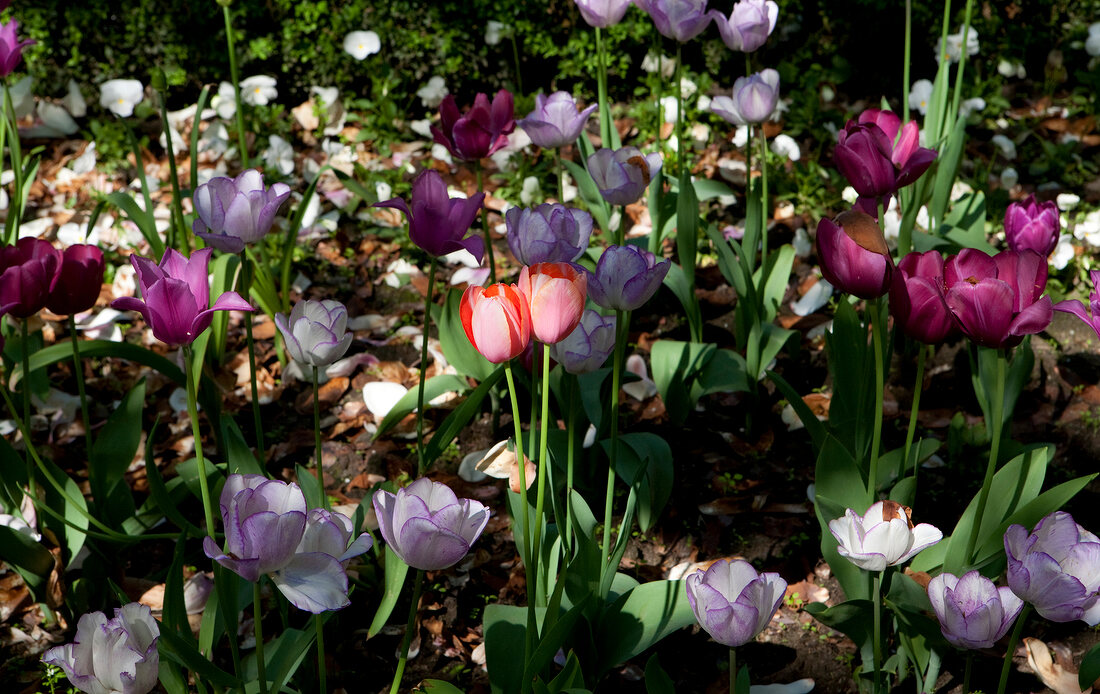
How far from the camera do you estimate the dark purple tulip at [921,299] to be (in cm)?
120

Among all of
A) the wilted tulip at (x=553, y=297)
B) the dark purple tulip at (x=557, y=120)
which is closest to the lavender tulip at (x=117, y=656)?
the wilted tulip at (x=553, y=297)

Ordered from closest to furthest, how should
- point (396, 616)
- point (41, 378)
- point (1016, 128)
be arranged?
point (396, 616)
point (41, 378)
point (1016, 128)

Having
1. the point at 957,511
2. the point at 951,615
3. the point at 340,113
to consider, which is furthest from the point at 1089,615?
the point at 340,113

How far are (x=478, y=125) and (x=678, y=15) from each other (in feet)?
1.42

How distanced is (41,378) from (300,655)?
1000 millimetres

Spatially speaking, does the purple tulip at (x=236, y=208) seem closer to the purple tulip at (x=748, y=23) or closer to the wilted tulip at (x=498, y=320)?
the wilted tulip at (x=498, y=320)

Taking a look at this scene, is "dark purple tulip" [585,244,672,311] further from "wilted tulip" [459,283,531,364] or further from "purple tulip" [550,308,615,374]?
"wilted tulip" [459,283,531,364]

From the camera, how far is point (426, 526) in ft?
3.28

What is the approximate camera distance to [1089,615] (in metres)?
1.20

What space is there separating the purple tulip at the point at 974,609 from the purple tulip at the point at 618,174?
81 centimetres

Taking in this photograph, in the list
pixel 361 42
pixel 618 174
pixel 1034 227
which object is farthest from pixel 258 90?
pixel 1034 227

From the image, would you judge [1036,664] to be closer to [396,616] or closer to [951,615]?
[951,615]

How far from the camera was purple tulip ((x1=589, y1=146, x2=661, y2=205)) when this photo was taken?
1659 mm

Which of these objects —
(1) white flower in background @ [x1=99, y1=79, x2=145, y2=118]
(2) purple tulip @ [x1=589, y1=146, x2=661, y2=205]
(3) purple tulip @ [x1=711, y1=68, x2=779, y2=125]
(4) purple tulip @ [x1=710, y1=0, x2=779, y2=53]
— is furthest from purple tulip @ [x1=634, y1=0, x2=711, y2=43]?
(1) white flower in background @ [x1=99, y1=79, x2=145, y2=118]
